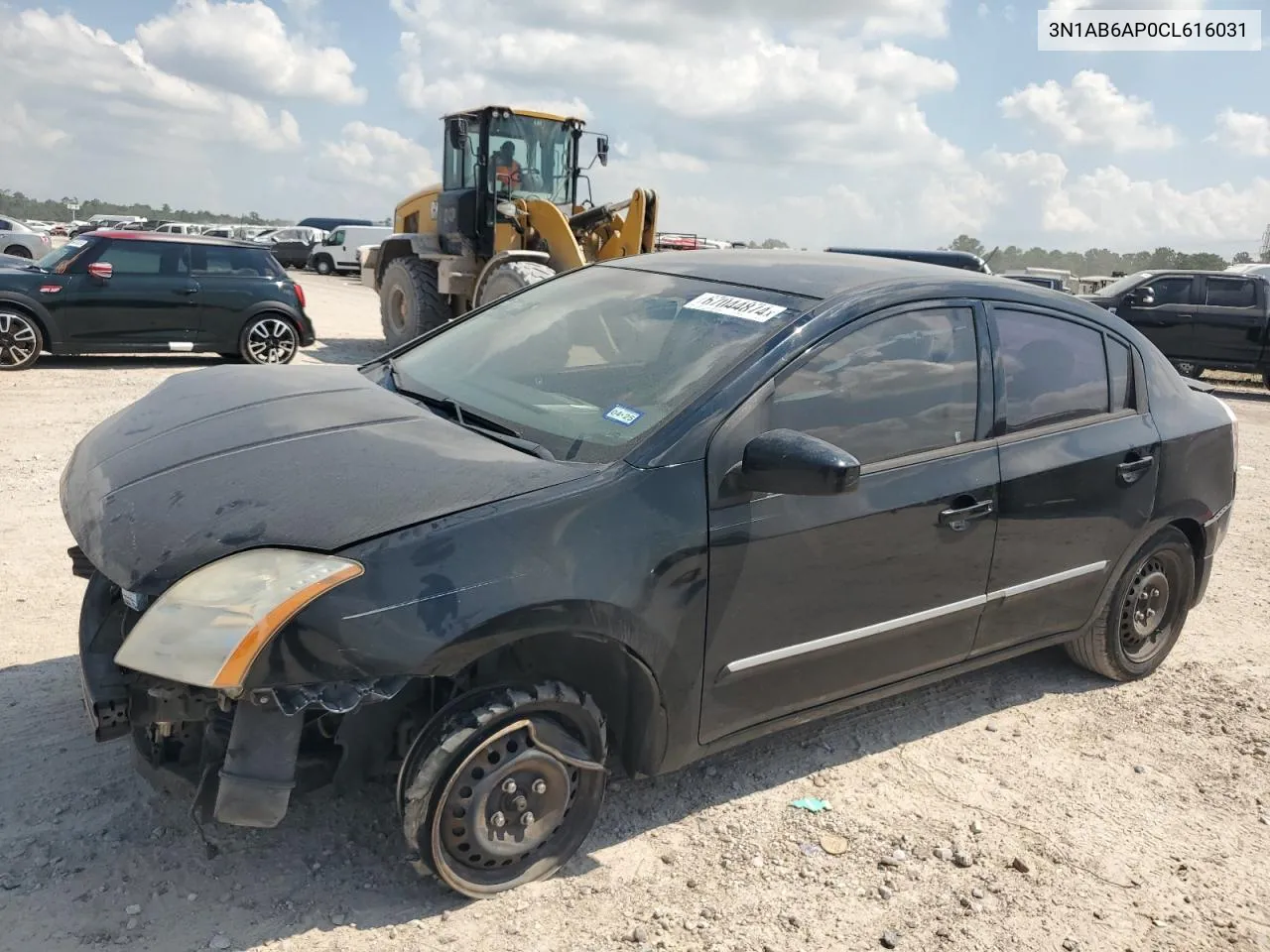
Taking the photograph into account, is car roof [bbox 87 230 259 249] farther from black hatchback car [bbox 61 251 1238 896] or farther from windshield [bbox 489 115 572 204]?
black hatchback car [bbox 61 251 1238 896]

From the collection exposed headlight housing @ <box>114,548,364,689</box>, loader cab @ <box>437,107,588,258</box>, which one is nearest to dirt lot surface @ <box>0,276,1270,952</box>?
exposed headlight housing @ <box>114,548,364,689</box>

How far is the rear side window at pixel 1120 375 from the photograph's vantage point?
3.99 metres

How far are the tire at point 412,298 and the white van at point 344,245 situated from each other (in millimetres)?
21696

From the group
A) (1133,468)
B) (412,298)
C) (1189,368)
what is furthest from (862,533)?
(1189,368)

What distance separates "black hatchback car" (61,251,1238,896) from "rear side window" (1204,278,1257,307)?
12.9m

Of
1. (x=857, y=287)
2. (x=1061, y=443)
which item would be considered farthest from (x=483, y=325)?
(x=1061, y=443)

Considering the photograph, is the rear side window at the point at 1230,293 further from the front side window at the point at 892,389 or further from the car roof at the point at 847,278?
the front side window at the point at 892,389

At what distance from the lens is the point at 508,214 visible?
11.9m

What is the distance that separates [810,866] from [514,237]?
10129 millimetres

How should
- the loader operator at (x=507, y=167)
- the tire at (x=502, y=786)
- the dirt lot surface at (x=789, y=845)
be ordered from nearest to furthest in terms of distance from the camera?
the tire at (x=502, y=786) < the dirt lot surface at (x=789, y=845) < the loader operator at (x=507, y=167)

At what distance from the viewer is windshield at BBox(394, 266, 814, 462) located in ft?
9.82

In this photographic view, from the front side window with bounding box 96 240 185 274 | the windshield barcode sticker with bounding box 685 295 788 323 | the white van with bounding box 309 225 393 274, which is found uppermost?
the white van with bounding box 309 225 393 274

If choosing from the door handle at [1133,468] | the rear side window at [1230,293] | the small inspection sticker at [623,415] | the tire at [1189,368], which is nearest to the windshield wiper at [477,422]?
the small inspection sticker at [623,415]

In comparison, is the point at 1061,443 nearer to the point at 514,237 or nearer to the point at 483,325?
the point at 483,325
